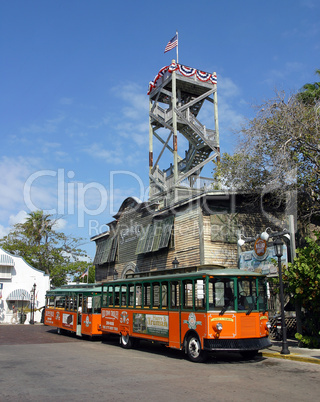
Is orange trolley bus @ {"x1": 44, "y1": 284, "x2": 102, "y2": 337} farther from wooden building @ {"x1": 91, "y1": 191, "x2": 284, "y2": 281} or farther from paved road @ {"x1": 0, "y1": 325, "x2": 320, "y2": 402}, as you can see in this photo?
paved road @ {"x1": 0, "y1": 325, "x2": 320, "y2": 402}

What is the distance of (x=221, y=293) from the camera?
11883mm

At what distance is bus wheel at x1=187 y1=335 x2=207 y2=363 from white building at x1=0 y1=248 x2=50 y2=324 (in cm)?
2946

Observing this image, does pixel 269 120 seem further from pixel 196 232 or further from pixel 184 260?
pixel 184 260

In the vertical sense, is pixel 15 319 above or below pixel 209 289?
below

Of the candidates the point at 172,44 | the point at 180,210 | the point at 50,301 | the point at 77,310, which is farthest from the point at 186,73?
the point at 77,310

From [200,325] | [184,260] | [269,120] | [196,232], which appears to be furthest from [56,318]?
[269,120]

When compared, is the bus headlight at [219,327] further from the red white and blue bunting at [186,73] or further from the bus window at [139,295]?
the red white and blue bunting at [186,73]

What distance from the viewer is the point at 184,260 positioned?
2248 centimetres

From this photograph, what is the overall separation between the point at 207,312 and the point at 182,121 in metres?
22.8

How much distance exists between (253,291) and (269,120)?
32.1ft

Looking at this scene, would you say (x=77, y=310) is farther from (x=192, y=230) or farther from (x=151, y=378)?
(x=151, y=378)

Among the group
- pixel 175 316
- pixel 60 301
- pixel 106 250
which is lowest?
pixel 60 301

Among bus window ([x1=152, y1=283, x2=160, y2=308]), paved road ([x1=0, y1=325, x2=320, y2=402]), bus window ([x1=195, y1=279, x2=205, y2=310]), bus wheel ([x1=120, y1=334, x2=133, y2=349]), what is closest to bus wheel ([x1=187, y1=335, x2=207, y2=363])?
paved road ([x1=0, y1=325, x2=320, y2=402])

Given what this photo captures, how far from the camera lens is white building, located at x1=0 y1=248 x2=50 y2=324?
39656mm
